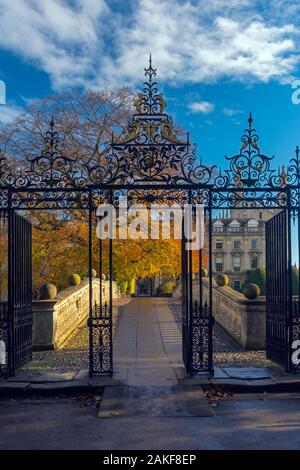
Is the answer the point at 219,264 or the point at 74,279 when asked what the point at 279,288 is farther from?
the point at 219,264

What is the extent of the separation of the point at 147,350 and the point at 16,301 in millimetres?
3834

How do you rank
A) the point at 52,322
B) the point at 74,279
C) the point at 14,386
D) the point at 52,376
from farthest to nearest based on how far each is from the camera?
the point at 74,279 < the point at 52,322 < the point at 52,376 < the point at 14,386

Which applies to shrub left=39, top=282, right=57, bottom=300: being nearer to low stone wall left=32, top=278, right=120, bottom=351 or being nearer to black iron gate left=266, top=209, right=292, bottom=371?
low stone wall left=32, top=278, right=120, bottom=351

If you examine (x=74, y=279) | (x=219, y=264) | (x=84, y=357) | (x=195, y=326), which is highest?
(x=74, y=279)

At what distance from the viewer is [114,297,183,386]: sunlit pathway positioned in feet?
26.6

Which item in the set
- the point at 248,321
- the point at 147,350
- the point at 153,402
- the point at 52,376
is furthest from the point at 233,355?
the point at 52,376

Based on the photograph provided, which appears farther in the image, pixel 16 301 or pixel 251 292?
pixel 251 292

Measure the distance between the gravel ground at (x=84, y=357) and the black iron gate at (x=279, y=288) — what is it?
66cm

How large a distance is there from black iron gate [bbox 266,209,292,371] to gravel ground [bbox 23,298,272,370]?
2.17 ft

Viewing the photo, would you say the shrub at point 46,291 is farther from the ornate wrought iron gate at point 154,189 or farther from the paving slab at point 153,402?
the paving slab at point 153,402

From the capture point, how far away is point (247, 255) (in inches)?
3027

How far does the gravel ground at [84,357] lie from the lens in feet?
30.5

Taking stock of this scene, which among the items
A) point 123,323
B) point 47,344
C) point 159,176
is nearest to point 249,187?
point 159,176

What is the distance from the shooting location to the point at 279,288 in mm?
8633
